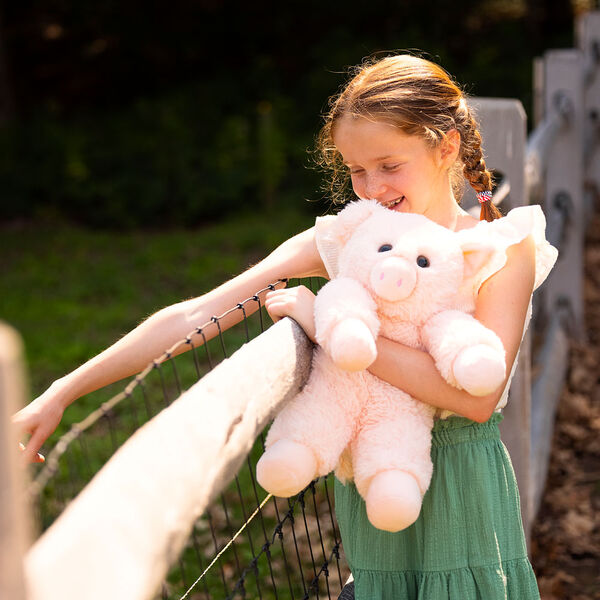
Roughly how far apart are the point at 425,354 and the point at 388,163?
49 centimetres

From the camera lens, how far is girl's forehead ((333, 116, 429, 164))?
1929 mm

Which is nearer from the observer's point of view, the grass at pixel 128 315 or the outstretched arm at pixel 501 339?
the outstretched arm at pixel 501 339

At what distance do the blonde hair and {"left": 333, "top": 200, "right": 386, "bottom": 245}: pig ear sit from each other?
0.84 feet

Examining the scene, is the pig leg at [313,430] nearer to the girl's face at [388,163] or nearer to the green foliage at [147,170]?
the girl's face at [388,163]

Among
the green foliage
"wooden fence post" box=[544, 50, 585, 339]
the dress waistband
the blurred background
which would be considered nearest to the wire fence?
the dress waistband

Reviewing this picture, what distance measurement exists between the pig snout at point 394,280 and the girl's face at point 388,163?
36 centimetres

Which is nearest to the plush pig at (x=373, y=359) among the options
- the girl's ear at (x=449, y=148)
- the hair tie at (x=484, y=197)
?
the girl's ear at (x=449, y=148)

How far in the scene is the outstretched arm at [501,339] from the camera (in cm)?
162

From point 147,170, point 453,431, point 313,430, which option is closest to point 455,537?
point 453,431

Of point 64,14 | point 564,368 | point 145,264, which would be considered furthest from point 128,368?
point 64,14

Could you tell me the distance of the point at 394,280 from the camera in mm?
1591

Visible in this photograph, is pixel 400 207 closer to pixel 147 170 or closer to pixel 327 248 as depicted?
pixel 327 248

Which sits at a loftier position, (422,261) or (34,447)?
(422,261)

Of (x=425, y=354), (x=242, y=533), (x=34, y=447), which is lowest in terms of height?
(x=242, y=533)
